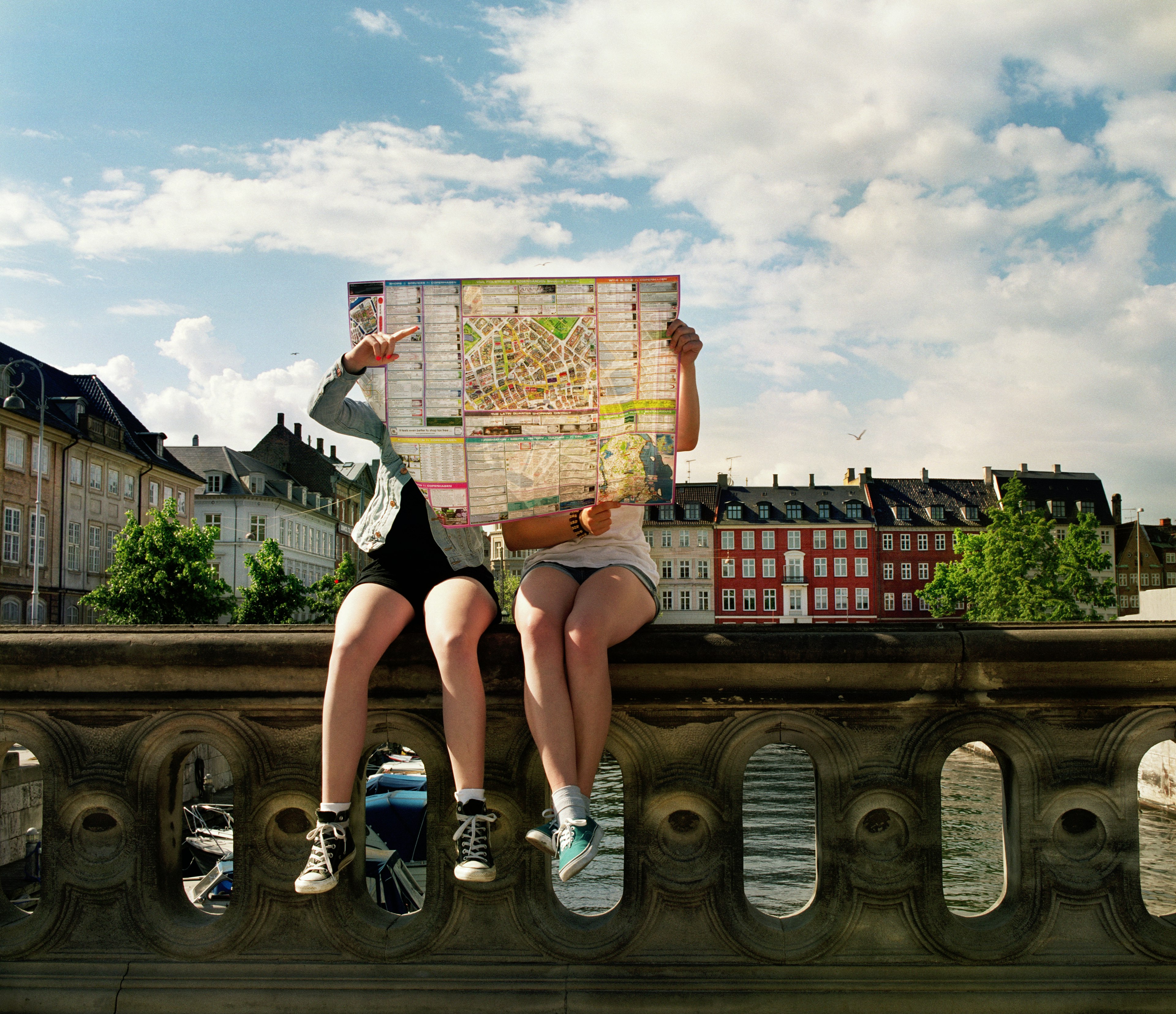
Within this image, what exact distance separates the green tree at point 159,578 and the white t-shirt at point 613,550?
39.4 m

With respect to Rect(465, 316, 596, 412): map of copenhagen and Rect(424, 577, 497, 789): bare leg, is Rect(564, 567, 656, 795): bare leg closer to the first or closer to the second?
Rect(424, 577, 497, 789): bare leg

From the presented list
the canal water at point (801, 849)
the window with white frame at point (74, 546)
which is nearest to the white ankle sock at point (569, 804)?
the canal water at point (801, 849)

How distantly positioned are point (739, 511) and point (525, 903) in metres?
81.1

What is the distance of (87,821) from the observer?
2799 millimetres

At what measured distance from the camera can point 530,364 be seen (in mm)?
2912

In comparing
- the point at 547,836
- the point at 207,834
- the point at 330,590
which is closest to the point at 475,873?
the point at 547,836

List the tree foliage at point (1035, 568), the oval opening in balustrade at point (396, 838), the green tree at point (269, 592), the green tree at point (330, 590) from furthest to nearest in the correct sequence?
the green tree at point (330, 590) < the tree foliage at point (1035, 568) < the green tree at point (269, 592) < the oval opening in balustrade at point (396, 838)

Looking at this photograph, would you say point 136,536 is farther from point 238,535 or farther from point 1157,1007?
point 1157,1007

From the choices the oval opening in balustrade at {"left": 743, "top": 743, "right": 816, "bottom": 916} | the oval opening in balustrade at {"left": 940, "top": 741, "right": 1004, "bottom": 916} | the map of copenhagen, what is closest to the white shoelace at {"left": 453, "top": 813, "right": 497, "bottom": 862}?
the map of copenhagen

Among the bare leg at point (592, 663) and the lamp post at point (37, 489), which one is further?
the lamp post at point (37, 489)

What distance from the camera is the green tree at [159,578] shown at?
3978 cm

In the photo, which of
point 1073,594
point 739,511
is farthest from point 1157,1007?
point 739,511

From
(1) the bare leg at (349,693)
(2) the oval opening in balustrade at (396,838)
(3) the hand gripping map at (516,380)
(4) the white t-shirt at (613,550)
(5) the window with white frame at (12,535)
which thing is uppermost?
(5) the window with white frame at (12,535)

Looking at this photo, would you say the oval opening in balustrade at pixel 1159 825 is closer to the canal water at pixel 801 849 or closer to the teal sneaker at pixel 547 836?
the canal water at pixel 801 849
